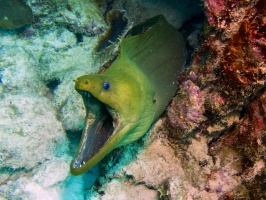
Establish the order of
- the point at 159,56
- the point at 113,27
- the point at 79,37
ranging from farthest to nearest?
the point at 79,37 < the point at 113,27 < the point at 159,56

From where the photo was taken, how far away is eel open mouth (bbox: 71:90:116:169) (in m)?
2.13

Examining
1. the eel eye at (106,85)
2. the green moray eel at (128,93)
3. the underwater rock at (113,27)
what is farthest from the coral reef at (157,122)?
the eel eye at (106,85)

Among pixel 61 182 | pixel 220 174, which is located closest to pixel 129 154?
pixel 220 174

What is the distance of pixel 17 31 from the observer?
5.38 meters

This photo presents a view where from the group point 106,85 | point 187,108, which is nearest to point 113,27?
point 187,108

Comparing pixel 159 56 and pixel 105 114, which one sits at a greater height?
pixel 159 56

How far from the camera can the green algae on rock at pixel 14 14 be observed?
5090mm

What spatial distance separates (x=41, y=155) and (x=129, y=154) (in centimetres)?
202

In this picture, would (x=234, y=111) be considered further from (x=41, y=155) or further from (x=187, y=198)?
(x=41, y=155)

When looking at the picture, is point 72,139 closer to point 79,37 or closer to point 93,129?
point 93,129

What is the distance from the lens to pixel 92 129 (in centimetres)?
228

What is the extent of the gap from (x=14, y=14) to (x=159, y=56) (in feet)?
12.3

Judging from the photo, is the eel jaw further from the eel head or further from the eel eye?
the eel eye

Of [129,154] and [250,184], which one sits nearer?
[250,184]
